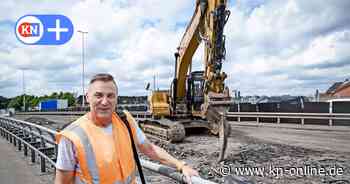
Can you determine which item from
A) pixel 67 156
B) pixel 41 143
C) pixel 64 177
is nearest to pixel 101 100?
pixel 67 156

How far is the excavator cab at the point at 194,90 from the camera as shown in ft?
59.0

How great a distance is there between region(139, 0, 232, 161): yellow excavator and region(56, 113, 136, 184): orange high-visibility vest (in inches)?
325

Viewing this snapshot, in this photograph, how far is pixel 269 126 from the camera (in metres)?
23.8

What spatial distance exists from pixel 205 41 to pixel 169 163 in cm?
1109

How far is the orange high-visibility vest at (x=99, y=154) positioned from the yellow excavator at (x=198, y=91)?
27.1ft

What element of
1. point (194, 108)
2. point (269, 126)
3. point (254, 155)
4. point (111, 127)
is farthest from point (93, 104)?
point (269, 126)

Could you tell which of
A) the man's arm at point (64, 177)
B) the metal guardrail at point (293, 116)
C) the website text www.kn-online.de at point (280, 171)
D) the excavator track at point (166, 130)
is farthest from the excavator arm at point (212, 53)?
Result: the metal guardrail at point (293, 116)

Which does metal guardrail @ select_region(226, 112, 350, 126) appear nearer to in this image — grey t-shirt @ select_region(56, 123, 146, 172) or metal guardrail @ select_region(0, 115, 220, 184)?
metal guardrail @ select_region(0, 115, 220, 184)

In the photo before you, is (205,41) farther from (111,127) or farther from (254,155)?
(111,127)

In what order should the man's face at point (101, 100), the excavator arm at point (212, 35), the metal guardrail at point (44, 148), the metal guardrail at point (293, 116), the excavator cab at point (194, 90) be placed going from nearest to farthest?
the man's face at point (101, 100) < the metal guardrail at point (44, 148) < the excavator arm at point (212, 35) < the excavator cab at point (194, 90) < the metal guardrail at point (293, 116)

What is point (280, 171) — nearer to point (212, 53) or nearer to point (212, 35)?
point (212, 53)

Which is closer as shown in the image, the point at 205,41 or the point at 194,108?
the point at 205,41

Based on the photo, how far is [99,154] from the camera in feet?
8.25

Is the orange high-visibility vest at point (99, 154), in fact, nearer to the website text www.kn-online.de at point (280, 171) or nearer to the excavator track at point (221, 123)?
the website text www.kn-online.de at point (280, 171)
